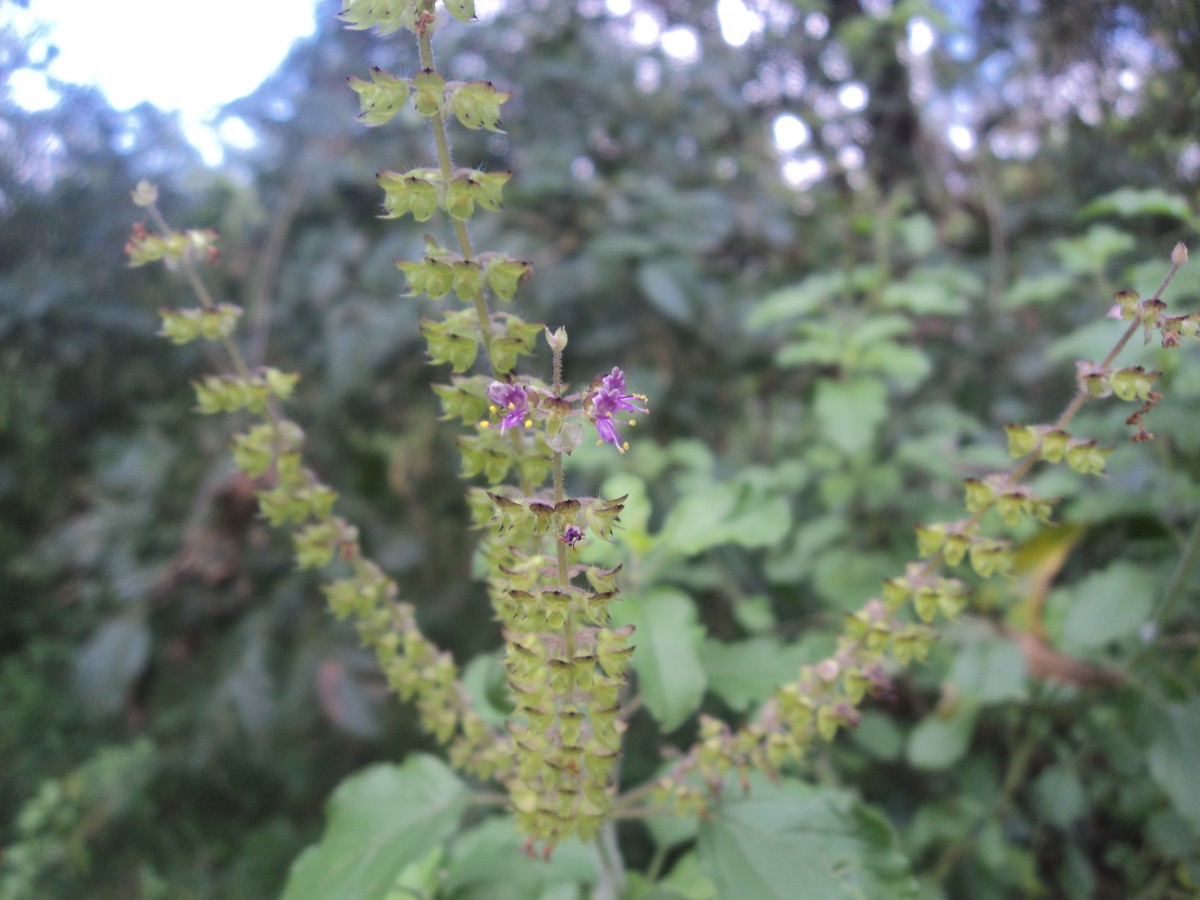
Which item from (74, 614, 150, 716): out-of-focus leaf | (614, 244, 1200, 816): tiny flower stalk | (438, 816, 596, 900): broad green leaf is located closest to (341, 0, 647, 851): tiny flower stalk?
(614, 244, 1200, 816): tiny flower stalk

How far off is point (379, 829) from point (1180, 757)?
1280mm

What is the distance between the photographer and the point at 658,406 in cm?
231

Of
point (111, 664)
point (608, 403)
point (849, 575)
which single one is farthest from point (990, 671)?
point (111, 664)

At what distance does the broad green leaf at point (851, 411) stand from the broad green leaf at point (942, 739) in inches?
25.1

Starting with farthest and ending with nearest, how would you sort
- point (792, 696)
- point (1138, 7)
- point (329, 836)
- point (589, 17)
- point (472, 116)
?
point (589, 17)
point (1138, 7)
point (329, 836)
point (792, 696)
point (472, 116)

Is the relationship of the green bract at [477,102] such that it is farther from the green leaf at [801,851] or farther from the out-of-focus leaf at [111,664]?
the out-of-focus leaf at [111,664]

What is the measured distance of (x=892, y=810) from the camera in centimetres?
209

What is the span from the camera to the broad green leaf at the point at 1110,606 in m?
1.49

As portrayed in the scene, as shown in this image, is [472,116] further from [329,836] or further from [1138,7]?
[1138,7]

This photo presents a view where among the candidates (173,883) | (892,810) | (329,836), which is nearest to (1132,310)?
(329,836)

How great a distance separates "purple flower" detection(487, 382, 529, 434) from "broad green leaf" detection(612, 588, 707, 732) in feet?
1.74

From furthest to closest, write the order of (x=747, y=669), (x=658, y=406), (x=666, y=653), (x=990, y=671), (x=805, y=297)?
(x=658, y=406) < (x=805, y=297) < (x=990, y=671) < (x=747, y=669) < (x=666, y=653)

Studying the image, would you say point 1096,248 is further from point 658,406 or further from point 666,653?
point 666,653

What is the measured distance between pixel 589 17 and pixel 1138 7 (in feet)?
4.96
